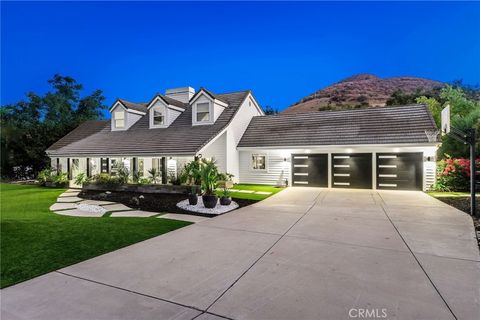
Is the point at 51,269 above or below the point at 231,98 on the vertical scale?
below

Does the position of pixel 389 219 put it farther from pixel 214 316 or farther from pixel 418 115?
pixel 418 115

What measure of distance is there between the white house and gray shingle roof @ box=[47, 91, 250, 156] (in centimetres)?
7

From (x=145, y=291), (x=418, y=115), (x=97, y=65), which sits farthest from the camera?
(x=97, y=65)

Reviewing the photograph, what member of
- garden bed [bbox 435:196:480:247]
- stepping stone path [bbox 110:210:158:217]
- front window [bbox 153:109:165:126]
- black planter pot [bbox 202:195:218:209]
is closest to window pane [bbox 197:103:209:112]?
front window [bbox 153:109:165:126]

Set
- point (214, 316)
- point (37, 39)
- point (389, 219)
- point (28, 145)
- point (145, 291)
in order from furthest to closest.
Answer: point (37, 39)
point (28, 145)
point (389, 219)
point (145, 291)
point (214, 316)

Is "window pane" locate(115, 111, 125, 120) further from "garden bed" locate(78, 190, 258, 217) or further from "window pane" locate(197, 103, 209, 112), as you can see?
"garden bed" locate(78, 190, 258, 217)

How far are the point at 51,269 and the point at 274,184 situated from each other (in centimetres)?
1287

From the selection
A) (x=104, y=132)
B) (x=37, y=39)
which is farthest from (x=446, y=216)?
(x=37, y=39)

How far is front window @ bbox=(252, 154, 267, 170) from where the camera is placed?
16.1m

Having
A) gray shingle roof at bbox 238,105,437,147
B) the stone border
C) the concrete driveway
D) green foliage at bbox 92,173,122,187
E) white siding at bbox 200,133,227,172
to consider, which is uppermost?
gray shingle roof at bbox 238,105,437,147

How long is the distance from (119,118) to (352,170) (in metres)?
16.6

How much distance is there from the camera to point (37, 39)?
91.2 metres

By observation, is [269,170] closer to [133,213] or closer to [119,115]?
[133,213]

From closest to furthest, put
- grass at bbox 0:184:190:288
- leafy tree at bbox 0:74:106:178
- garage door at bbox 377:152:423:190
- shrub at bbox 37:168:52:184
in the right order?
grass at bbox 0:184:190:288 < garage door at bbox 377:152:423:190 < shrub at bbox 37:168:52:184 < leafy tree at bbox 0:74:106:178
